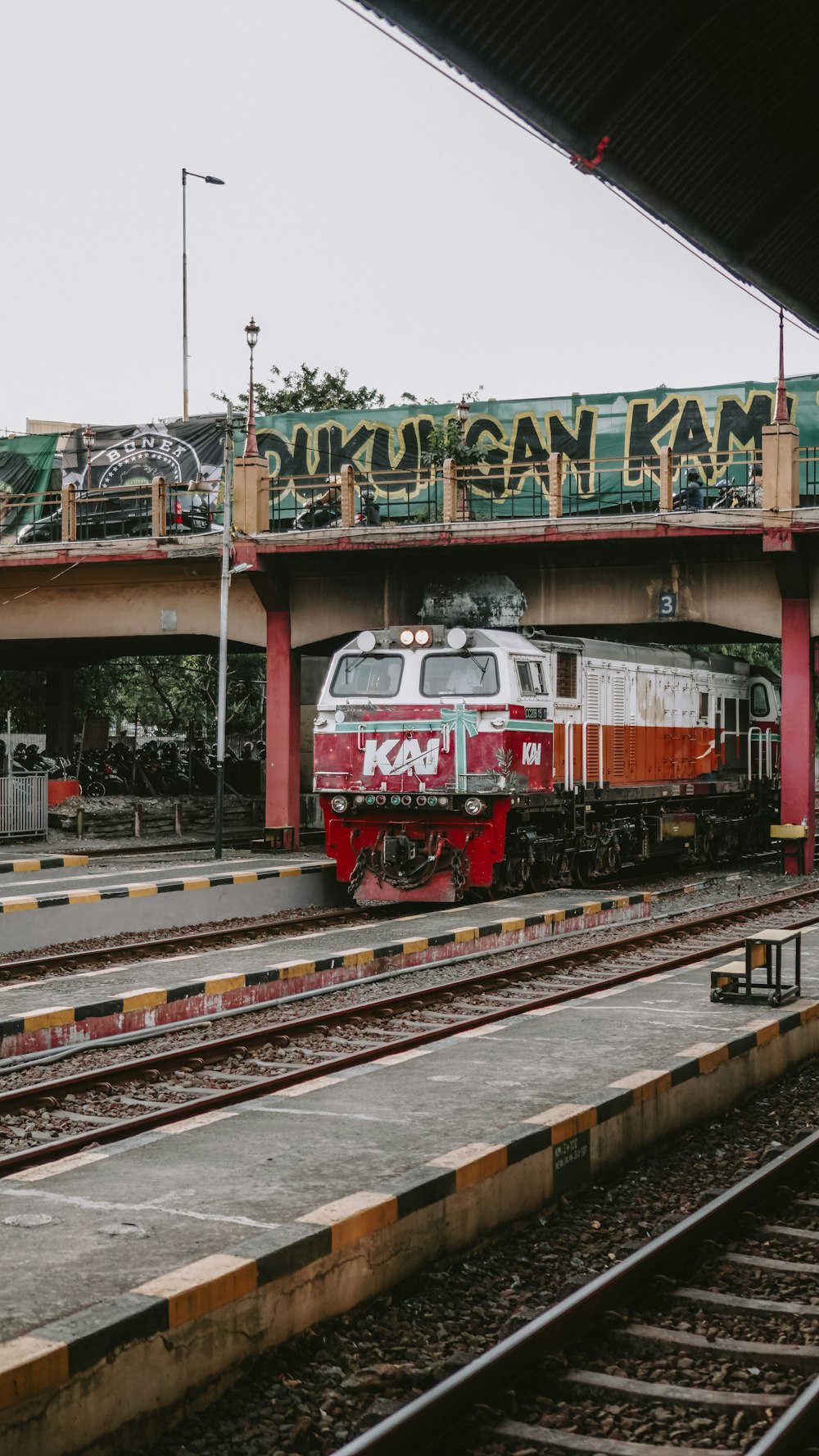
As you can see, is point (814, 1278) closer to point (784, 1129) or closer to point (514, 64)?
point (784, 1129)

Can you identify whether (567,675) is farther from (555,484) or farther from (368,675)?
(555,484)

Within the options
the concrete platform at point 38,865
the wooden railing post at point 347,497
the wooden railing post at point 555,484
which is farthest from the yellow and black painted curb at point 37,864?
the wooden railing post at point 555,484

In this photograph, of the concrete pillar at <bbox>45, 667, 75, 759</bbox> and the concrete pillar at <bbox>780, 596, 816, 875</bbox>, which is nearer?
the concrete pillar at <bbox>780, 596, 816, 875</bbox>

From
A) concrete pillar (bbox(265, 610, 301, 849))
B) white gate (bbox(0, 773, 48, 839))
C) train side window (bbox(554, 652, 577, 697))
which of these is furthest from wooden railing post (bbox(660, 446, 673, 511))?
white gate (bbox(0, 773, 48, 839))

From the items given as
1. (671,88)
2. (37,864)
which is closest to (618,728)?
(37,864)

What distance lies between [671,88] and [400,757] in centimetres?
1297

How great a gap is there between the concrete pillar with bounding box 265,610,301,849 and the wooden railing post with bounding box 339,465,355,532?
2.41 meters

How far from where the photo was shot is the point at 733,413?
23984mm

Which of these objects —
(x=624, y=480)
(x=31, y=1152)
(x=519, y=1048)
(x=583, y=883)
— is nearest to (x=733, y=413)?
(x=624, y=480)

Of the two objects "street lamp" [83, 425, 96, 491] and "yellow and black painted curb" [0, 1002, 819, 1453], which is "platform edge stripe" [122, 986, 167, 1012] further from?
"street lamp" [83, 425, 96, 491]

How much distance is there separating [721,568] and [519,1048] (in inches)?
614

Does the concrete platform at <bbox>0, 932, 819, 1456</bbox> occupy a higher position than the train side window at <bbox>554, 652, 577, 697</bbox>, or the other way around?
the train side window at <bbox>554, 652, 577, 697</bbox>

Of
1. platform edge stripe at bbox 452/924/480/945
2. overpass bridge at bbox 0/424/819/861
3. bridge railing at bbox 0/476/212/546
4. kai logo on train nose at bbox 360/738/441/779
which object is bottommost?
platform edge stripe at bbox 452/924/480/945

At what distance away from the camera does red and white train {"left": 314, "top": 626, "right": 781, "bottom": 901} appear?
1784 cm
